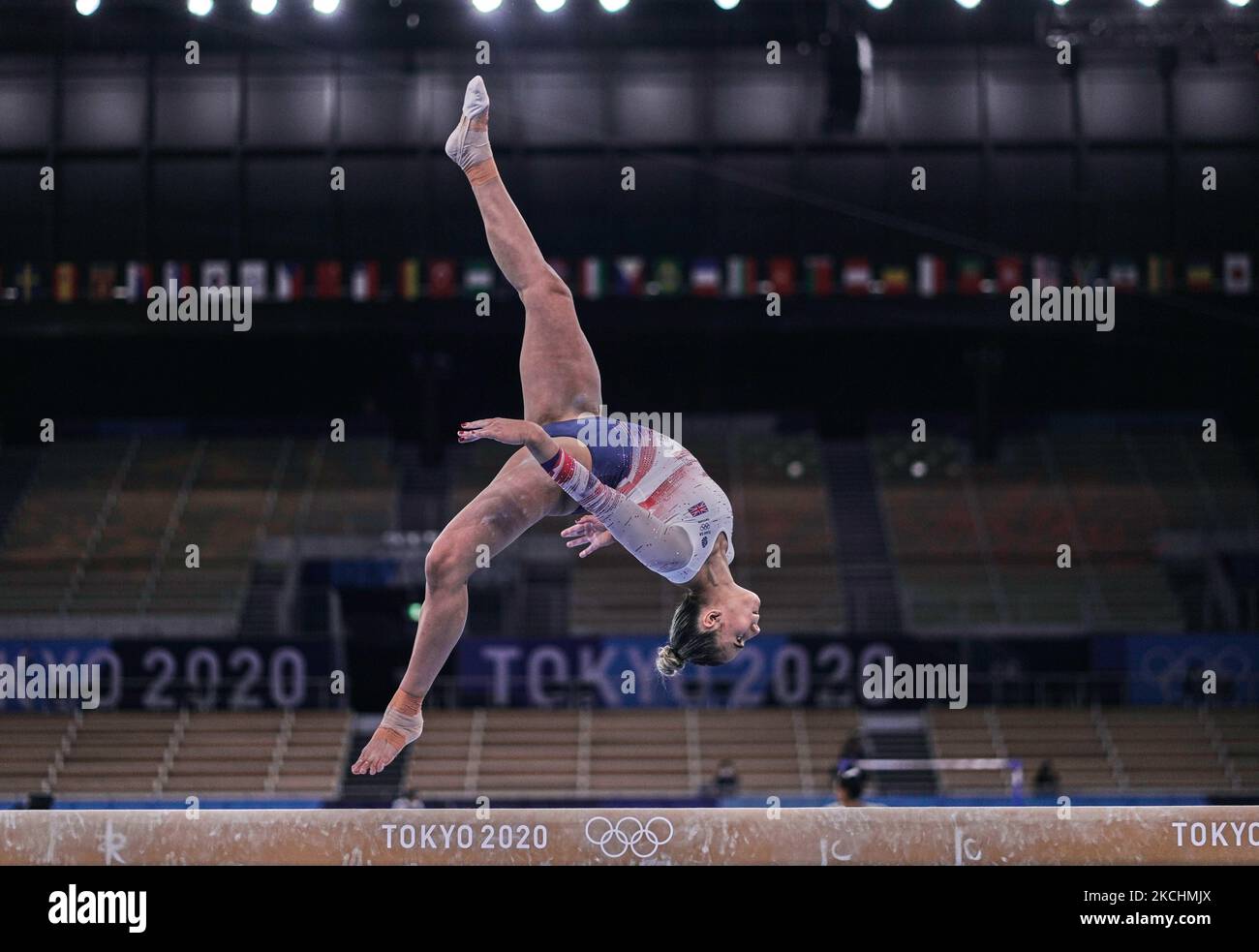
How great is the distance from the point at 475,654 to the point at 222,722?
2516 millimetres

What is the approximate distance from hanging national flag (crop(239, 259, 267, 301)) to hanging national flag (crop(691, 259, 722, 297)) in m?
4.26

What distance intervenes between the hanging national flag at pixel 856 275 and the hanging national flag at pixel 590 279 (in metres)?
2.67

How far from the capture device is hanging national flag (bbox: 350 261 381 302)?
15398 mm

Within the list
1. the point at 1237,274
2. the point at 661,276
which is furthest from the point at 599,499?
the point at 1237,274

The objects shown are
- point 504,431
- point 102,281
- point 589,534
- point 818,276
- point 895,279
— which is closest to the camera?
point 504,431

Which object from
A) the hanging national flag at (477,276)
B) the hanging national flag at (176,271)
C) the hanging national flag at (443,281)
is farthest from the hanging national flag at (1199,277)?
the hanging national flag at (176,271)

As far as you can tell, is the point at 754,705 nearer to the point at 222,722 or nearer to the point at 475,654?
the point at 475,654

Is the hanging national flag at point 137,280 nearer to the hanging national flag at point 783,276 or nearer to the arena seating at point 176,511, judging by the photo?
the arena seating at point 176,511

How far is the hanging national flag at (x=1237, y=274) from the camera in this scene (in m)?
16.7

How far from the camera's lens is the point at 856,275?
16.8 meters

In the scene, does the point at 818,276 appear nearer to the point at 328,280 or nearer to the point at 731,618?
the point at 328,280

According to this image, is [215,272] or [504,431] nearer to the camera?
[504,431]

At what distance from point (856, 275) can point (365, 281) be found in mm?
5277
